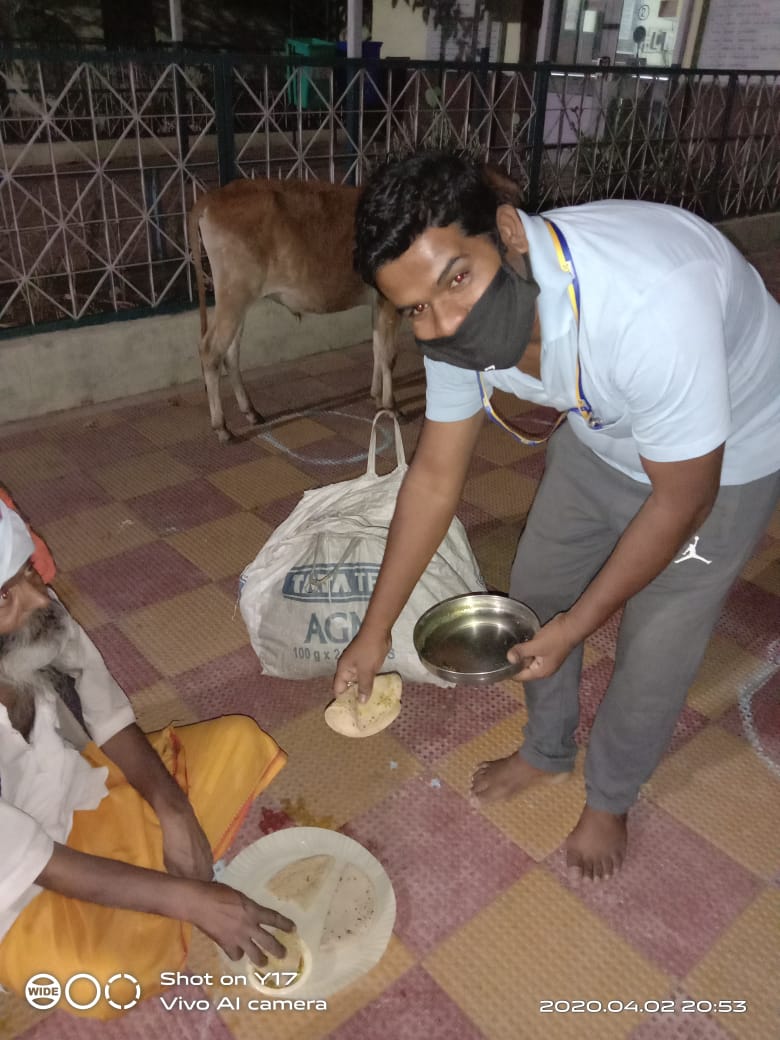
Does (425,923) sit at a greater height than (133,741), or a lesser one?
lesser

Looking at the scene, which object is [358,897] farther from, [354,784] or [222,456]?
[222,456]

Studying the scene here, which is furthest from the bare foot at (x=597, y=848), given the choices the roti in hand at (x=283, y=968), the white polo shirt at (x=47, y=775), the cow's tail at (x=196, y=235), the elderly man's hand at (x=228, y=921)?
the cow's tail at (x=196, y=235)

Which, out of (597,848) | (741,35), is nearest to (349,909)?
(597,848)

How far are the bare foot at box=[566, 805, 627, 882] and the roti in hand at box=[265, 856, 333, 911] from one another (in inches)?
25.8

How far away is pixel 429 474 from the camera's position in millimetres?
1878

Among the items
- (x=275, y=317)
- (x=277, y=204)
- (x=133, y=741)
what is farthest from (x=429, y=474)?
(x=275, y=317)

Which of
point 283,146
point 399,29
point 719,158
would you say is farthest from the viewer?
point 399,29

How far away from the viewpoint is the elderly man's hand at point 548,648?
1.61m

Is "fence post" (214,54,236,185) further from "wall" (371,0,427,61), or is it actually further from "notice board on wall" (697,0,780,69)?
"wall" (371,0,427,61)

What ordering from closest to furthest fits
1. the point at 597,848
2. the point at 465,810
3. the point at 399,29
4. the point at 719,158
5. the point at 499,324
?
the point at 499,324 < the point at 597,848 < the point at 465,810 < the point at 719,158 < the point at 399,29

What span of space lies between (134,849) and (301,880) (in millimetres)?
445

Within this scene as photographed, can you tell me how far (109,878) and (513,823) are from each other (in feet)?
3.78

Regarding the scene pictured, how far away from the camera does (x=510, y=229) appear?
1415 mm

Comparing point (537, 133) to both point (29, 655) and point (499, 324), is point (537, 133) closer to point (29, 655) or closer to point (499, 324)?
point (499, 324)
